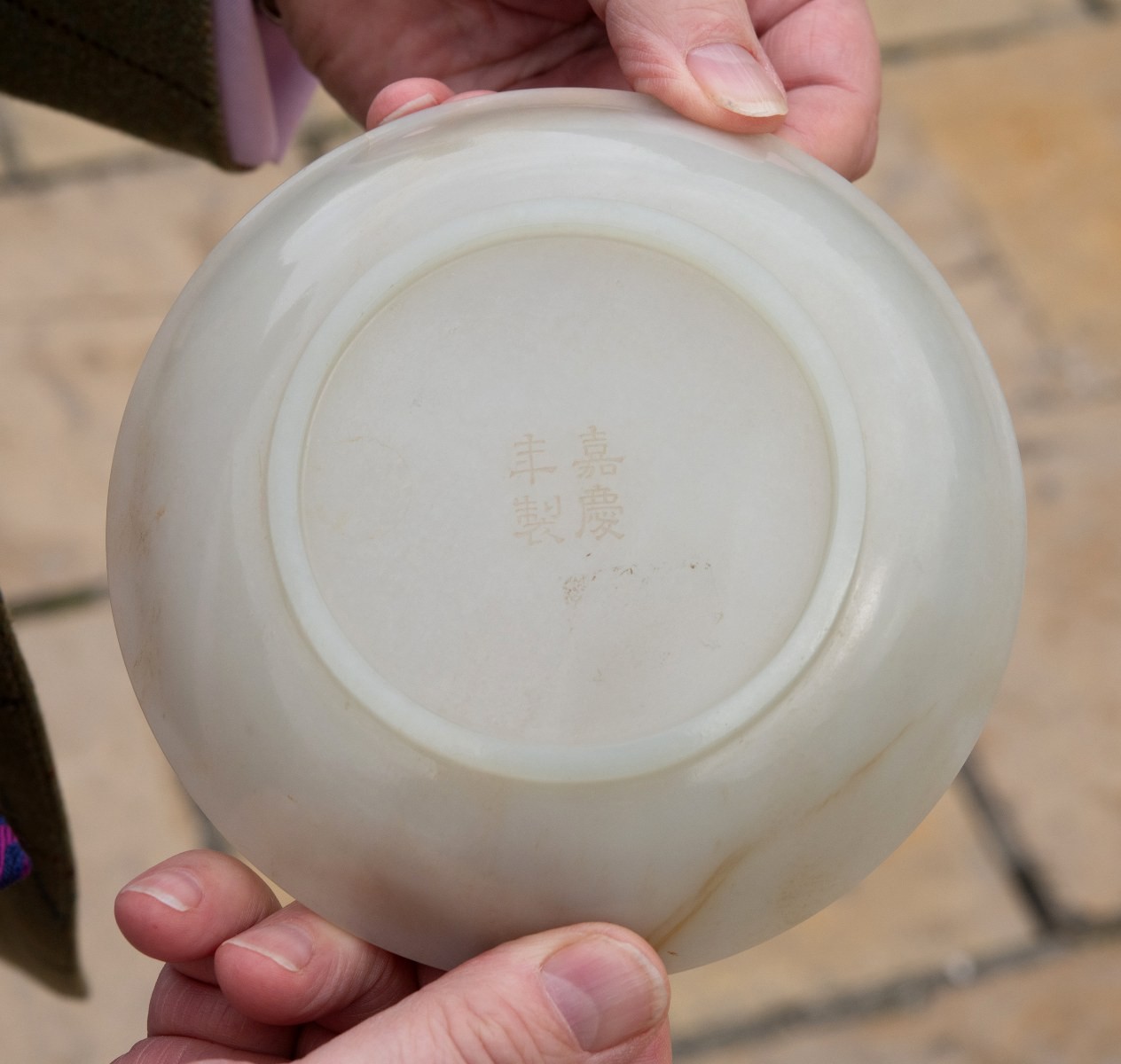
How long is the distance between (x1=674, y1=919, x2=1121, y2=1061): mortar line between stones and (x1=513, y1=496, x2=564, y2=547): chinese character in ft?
2.85

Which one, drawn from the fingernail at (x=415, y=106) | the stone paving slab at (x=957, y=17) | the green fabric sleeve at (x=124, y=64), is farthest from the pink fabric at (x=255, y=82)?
the stone paving slab at (x=957, y=17)

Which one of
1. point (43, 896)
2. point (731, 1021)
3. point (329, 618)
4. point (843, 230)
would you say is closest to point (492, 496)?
point (329, 618)

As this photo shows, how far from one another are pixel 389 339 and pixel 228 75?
1.52 feet

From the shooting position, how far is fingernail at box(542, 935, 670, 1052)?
589mm

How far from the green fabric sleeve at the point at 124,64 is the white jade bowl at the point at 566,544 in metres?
0.35

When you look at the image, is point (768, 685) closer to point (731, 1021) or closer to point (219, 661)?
point (219, 661)

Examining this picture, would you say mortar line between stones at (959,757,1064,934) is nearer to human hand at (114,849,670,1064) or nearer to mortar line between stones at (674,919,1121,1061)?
mortar line between stones at (674,919,1121,1061)

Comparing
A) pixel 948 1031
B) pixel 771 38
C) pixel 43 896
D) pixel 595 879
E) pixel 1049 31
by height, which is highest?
pixel 771 38

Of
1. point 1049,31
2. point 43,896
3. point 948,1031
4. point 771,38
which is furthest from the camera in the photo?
point 1049,31

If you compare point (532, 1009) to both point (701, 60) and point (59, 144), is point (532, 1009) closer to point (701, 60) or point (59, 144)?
point (701, 60)

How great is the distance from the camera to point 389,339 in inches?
23.5

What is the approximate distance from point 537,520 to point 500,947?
0.19m

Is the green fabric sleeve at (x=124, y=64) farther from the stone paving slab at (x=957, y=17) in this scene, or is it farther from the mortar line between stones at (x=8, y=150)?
the stone paving slab at (x=957, y=17)

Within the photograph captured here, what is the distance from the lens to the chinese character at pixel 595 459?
576mm
